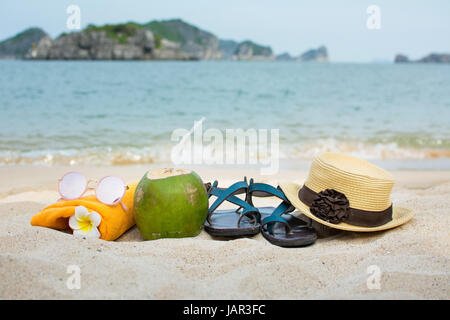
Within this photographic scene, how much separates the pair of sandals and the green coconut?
0.62ft

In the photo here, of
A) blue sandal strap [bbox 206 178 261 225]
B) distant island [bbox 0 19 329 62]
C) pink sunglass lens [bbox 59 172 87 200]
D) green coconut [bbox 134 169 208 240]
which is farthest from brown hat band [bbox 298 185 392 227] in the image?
distant island [bbox 0 19 329 62]

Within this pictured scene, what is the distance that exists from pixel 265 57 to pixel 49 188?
127167 mm

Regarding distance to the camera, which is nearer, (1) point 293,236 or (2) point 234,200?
(1) point 293,236

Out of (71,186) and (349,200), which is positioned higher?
(71,186)

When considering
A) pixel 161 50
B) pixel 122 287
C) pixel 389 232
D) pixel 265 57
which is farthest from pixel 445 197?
pixel 265 57

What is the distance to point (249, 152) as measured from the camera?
781 centimetres

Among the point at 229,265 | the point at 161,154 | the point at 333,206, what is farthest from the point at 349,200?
the point at 161,154

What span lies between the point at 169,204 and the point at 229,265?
66cm

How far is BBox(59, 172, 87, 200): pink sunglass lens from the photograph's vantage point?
307 cm

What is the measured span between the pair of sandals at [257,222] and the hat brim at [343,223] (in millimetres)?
82

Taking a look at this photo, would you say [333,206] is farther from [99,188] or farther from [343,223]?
[99,188]

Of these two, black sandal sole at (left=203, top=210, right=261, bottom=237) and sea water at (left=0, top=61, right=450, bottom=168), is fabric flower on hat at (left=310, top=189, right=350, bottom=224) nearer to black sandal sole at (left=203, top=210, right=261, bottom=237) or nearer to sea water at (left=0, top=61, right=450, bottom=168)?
black sandal sole at (left=203, top=210, right=261, bottom=237)

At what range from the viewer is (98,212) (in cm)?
293

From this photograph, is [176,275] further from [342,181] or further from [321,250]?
[342,181]
